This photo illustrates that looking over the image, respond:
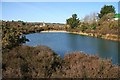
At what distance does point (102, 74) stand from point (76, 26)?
64061mm

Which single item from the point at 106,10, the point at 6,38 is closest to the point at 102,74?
the point at 6,38

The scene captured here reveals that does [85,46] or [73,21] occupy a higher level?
[73,21]

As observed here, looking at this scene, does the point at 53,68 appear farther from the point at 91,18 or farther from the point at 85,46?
the point at 91,18

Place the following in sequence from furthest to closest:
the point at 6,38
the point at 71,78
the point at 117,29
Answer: the point at 117,29, the point at 6,38, the point at 71,78

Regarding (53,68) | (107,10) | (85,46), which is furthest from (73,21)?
(53,68)

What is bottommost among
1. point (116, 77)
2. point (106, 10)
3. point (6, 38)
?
point (116, 77)

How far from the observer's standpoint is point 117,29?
150 ft

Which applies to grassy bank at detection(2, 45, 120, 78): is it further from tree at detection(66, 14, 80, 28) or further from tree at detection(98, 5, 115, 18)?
tree at detection(66, 14, 80, 28)

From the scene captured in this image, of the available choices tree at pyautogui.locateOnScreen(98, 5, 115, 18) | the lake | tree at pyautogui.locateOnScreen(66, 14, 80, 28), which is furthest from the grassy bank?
tree at pyautogui.locateOnScreen(66, 14, 80, 28)

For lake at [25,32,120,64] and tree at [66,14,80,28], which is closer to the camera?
lake at [25,32,120,64]

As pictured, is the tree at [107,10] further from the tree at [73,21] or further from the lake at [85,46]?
the lake at [85,46]

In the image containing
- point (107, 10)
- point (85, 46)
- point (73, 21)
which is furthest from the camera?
point (73, 21)

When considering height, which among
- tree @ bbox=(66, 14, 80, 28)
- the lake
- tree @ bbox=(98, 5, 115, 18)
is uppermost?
tree @ bbox=(98, 5, 115, 18)

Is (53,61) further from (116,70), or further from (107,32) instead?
(107,32)
